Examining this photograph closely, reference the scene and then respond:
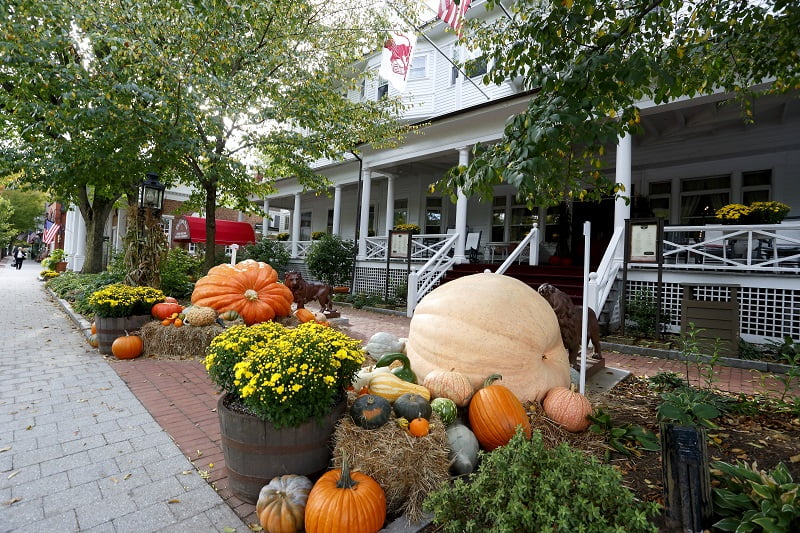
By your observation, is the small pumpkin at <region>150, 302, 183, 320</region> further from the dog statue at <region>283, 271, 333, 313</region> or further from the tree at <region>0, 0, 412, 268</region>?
the tree at <region>0, 0, 412, 268</region>

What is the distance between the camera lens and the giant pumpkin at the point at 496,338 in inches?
123

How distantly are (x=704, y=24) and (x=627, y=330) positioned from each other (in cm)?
511

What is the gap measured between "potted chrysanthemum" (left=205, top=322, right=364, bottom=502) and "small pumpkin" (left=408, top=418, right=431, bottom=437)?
1.46ft

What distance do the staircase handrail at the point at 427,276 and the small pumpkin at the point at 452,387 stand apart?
262 inches

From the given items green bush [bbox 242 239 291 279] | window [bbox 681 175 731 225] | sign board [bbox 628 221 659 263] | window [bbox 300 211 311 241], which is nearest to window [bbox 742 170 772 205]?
window [bbox 681 175 731 225]

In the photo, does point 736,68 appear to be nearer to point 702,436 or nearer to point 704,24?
point 704,24

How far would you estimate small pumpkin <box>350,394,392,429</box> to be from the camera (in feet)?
8.05

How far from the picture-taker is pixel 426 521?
2121 millimetres

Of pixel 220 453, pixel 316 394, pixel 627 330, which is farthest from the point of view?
pixel 627 330

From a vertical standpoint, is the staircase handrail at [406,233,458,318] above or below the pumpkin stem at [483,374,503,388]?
above

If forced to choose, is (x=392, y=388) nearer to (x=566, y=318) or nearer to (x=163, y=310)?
(x=566, y=318)

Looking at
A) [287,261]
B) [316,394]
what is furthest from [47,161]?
[316,394]

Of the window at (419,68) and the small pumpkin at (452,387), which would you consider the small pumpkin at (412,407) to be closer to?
the small pumpkin at (452,387)

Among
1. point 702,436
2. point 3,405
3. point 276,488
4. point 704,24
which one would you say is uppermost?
point 704,24
